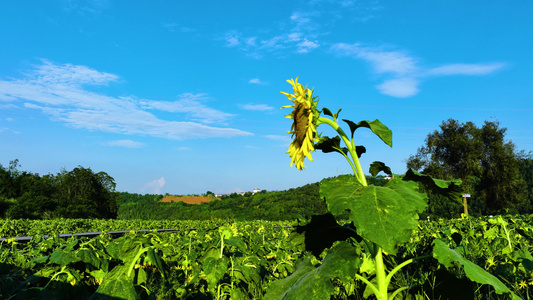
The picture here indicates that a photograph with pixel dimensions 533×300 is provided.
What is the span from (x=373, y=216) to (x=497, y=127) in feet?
132

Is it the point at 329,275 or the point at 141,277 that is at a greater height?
the point at 329,275

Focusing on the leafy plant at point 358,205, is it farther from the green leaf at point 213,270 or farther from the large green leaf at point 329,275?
the green leaf at point 213,270

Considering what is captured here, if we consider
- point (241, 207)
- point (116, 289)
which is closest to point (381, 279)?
point (116, 289)

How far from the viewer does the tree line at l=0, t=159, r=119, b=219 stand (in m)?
38.9

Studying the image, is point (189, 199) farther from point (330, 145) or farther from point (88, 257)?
point (330, 145)

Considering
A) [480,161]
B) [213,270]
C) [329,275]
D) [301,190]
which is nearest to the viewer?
[329,275]

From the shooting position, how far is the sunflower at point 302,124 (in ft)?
6.59

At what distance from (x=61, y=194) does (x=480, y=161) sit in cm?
4765

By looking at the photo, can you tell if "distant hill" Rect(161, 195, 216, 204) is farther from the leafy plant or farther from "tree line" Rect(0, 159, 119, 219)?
the leafy plant

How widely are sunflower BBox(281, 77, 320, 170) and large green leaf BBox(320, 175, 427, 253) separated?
1.48ft

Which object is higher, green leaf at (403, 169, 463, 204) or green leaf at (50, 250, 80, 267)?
green leaf at (403, 169, 463, 204)

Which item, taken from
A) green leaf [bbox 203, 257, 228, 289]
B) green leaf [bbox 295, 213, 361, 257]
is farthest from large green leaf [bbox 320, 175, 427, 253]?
green leaf [bbox 203, 257, 228, 289]

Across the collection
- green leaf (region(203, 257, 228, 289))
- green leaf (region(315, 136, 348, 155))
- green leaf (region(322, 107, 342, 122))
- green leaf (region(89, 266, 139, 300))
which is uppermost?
green leaf (region(322, 107, 342, 122))

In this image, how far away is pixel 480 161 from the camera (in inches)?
1362
